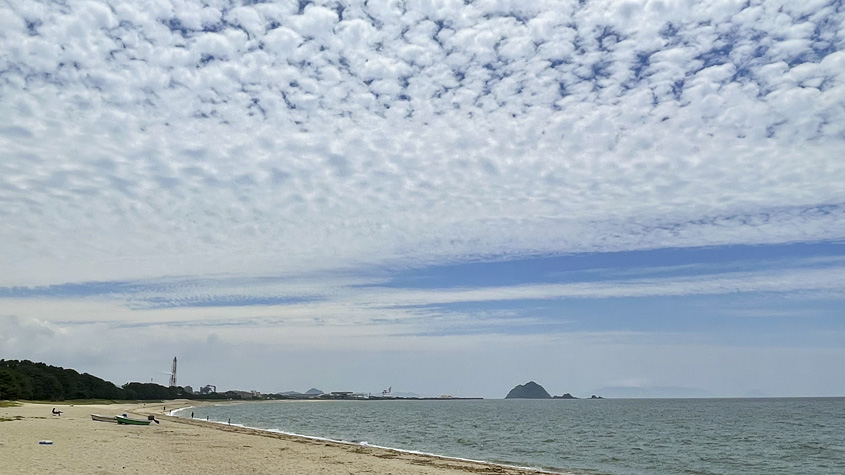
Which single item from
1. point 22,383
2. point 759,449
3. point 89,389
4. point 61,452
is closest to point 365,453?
point 61,452

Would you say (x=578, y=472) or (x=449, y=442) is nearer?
(x=578, y=472)

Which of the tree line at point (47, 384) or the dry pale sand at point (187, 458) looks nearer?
the dry pale sand at point (187, 458)

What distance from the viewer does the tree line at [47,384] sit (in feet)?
303

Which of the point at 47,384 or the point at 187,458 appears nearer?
the point at 187,458

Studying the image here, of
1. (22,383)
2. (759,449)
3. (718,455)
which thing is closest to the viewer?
(718,455)

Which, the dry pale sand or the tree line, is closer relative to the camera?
the dry pale sand

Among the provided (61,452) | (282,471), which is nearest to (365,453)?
(282,471)

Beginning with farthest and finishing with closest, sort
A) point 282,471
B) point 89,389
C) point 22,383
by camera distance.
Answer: point 89,389, point 22,383, point 282,471

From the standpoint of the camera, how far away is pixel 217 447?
36469mm

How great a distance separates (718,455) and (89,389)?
13935 centimetres

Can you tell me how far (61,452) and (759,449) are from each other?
151 ft

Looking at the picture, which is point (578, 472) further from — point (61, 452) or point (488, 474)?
point (61, 452)

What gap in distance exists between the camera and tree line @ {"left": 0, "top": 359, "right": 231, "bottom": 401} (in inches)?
3637

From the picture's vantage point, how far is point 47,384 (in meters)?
116
